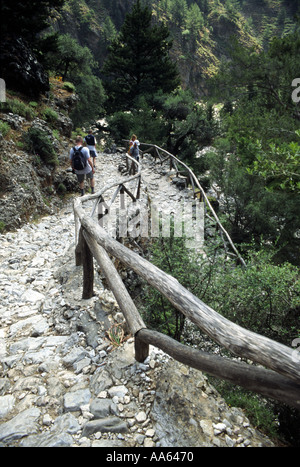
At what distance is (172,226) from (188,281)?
48.6 inches

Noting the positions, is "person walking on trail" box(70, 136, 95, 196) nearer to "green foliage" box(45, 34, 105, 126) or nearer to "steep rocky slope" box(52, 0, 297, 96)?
"green foliage" box(45, 34, 105, 126)

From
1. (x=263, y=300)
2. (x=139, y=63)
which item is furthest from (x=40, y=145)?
(x=139, y=63)

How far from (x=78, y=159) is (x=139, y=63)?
19.6m

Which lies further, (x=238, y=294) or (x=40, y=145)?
(x=40, y=145)

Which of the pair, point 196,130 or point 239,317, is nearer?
point 239,317

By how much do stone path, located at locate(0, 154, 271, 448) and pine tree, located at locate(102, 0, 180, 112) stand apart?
21578 mm

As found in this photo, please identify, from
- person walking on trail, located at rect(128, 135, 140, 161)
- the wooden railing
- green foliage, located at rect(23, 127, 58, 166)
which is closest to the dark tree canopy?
the wooden railing

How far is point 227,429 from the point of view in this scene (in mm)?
2113

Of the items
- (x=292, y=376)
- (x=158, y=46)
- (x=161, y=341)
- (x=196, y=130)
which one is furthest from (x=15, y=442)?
(x=158, y=46)

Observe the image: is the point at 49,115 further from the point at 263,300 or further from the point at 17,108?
the point at 263,300

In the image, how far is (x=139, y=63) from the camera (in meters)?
22.1

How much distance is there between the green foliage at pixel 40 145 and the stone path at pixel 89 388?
255 inches

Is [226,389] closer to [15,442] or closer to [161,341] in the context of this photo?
[161,341]

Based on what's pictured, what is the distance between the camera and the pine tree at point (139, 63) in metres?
21.9
